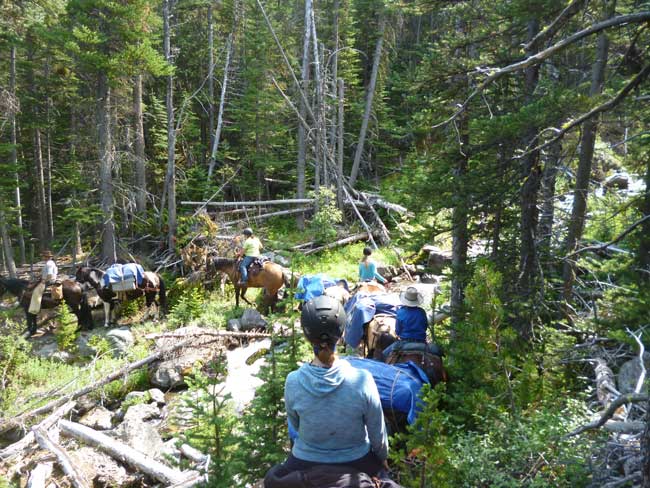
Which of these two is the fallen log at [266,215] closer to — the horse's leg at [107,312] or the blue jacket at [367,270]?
the horse's leg at [107,312]

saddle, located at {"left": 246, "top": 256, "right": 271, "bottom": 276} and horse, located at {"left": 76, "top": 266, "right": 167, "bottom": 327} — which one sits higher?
saddle, located at {"left": 246, "top": 256, "right": 271, "bottom": 276}

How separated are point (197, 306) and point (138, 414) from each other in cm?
456

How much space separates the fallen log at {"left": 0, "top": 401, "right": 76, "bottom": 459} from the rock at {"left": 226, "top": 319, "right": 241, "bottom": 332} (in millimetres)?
3792

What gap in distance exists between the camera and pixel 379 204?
65.1ft

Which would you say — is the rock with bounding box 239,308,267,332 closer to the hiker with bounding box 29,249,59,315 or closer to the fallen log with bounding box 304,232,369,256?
the hiker with bounding box 29,249,59,315

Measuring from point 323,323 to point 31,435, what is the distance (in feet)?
22.4

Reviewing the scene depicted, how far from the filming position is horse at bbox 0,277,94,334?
12578 millimetres

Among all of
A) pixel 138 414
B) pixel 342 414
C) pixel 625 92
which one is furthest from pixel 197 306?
pixel 625 92

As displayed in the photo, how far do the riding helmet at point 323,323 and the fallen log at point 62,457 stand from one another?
5.02 meters

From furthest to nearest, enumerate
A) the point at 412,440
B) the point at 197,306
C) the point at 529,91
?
1. the point at 197,306
2. the point at 529,91
3. the point at 412,440

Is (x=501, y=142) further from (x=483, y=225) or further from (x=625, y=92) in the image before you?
(x=625, y=92)

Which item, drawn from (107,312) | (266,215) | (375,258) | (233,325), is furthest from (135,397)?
(266,215)

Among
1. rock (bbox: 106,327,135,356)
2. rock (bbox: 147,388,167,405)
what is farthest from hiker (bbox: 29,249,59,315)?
rock (bbox: 147,388,167,405)

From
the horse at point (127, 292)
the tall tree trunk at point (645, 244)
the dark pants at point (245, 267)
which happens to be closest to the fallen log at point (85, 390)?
the dark pants at point (245, 267)
